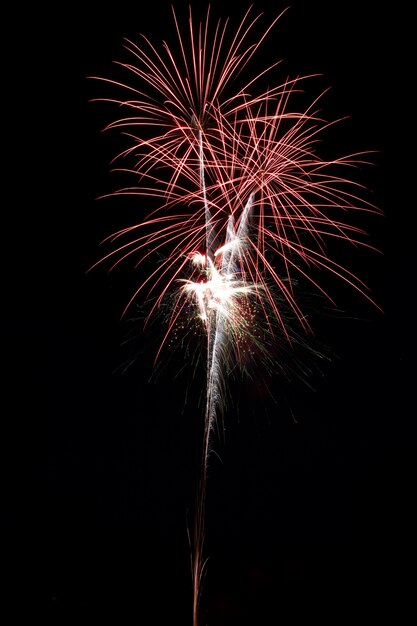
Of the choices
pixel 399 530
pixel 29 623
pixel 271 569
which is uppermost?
pixel 399 530

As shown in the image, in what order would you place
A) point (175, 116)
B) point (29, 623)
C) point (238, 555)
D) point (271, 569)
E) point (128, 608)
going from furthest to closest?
1. point (238, 555)
2. point (271, 569)
3. point (128, 608)
4. point (29, 623)
5. point (175, 116)

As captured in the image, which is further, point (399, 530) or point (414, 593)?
point (399, 530)

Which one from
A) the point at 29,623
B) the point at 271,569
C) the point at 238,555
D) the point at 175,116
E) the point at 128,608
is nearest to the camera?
the point at 175,116

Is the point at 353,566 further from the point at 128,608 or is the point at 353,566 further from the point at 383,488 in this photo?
the point at 128,608

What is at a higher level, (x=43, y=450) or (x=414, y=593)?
(x=43, y=450)

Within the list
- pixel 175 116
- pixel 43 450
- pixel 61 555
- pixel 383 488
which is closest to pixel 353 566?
pixel 383 488

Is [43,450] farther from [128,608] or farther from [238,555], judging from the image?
[238,555]
